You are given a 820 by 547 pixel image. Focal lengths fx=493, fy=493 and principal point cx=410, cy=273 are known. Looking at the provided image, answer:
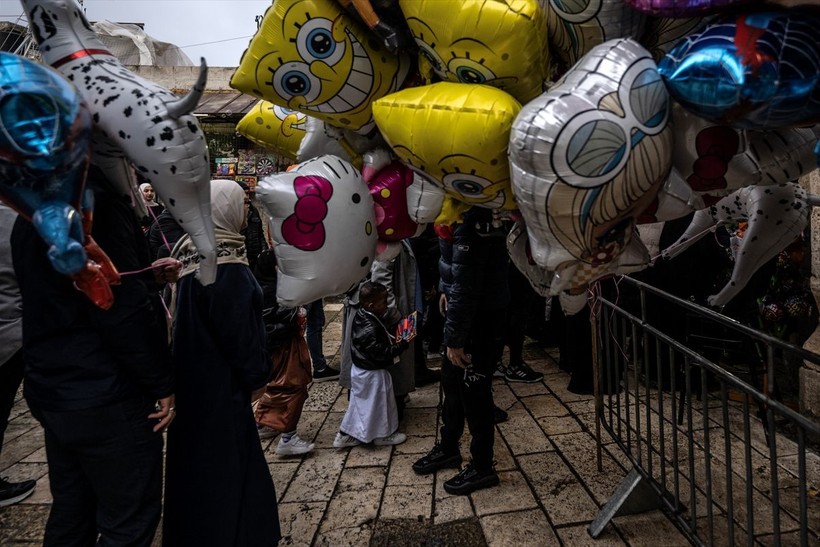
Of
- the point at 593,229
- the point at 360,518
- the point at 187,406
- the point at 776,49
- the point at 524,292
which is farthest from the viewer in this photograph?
the point at 524,292

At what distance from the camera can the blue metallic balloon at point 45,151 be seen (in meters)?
0.94

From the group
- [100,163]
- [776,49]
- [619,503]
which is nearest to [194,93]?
[100,163]

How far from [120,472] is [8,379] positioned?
5.34 ft

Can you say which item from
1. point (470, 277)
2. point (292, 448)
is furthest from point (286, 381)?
point (470, 277)

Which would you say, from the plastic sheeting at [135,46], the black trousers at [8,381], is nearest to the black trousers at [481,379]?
the black trousers at [8,381]

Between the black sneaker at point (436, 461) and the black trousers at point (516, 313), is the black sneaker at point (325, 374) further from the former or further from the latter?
the black sneaker at point (436, 461)

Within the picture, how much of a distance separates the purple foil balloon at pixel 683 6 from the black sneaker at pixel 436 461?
2688 millimetres

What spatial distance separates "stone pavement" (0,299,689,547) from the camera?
245 centimetres

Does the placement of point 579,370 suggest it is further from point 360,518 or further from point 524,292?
point 360,518

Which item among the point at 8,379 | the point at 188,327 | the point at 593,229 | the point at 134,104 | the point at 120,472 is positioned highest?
the point at 134,104

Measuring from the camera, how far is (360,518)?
2.63 meters

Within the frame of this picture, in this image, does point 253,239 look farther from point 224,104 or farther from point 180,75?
point 180,75

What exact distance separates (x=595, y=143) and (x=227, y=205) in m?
1.70

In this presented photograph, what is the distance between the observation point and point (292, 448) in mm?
3316
